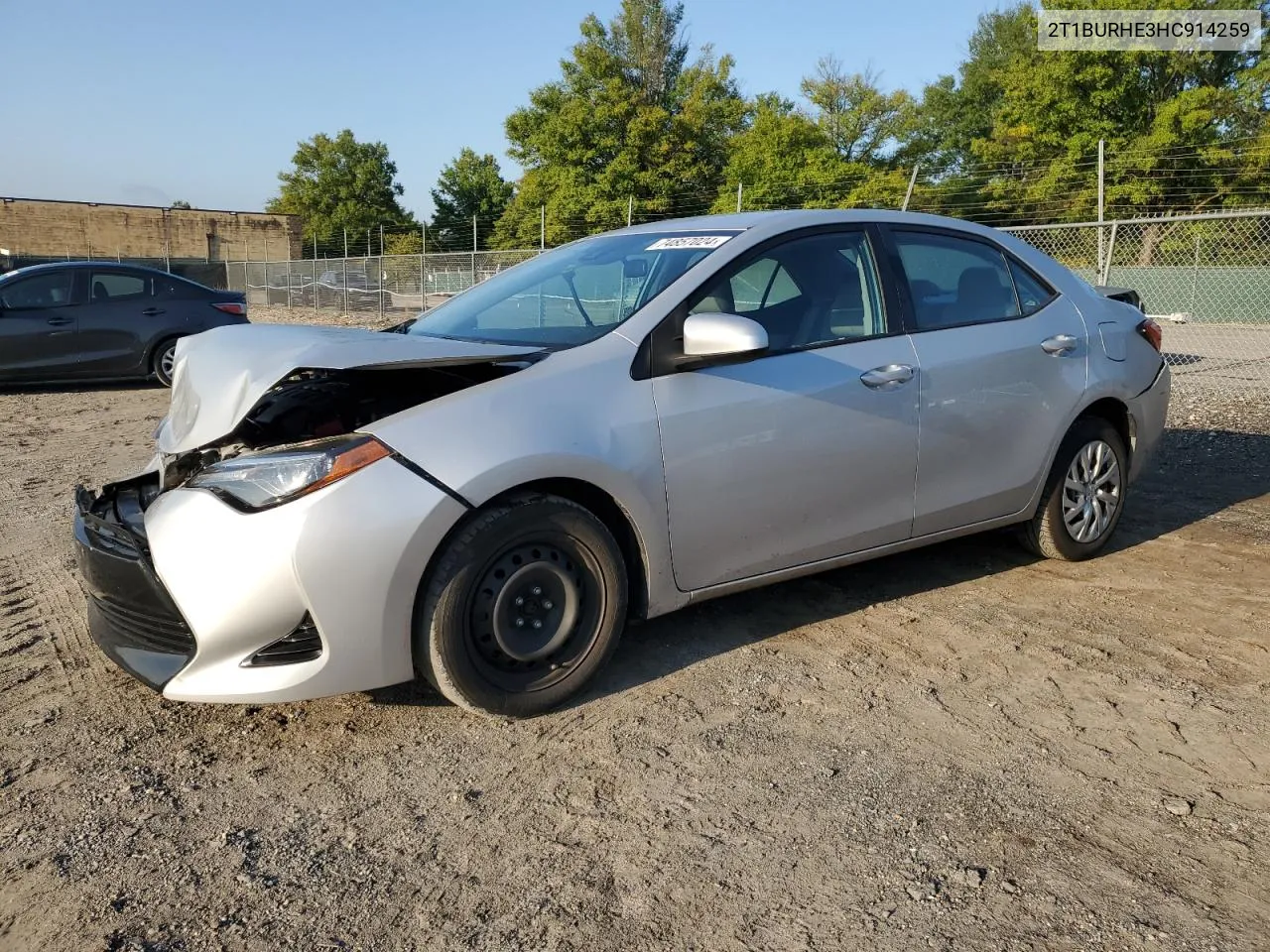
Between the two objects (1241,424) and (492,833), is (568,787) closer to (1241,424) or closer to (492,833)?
(492,833)

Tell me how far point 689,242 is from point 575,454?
4.00 feet

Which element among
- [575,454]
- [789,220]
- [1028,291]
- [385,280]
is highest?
[385,280]

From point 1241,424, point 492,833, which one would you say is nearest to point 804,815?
point 492,833

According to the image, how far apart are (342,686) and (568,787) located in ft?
2.34

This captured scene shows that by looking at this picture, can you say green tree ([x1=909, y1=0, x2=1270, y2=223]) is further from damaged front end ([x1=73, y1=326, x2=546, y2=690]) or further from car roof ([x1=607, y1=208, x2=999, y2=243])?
damaged front end ([x1=73, y1=326, x2=546, y2=690])

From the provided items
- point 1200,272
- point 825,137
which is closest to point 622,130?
point 825,137

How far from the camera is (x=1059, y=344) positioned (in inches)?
180

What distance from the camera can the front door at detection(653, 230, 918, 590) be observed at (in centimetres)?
343

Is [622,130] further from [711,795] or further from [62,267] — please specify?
[711,795]

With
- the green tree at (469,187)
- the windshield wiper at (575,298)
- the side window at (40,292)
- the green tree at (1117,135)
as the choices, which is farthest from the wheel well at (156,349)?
the green tree at (469,187)

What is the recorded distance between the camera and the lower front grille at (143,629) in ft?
9.63

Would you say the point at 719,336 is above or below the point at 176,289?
below

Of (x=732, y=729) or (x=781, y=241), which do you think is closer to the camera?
(x=732, y=729)

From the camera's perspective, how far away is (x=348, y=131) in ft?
248
